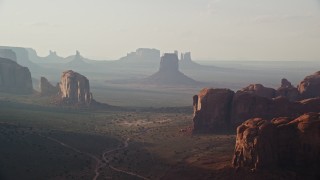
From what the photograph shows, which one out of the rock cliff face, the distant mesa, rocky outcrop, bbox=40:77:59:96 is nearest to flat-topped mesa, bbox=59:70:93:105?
rocky outcrop, bbox=40:77:59:96

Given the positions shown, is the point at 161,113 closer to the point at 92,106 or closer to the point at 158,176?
the point at 92,106

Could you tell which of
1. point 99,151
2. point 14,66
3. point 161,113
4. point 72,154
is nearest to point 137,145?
point 99,151

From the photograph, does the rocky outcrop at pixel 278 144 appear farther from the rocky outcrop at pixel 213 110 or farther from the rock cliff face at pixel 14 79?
the rock cliff face at pixel 14 79

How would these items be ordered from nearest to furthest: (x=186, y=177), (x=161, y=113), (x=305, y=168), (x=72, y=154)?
(x=305, y=168)
(x=186, y=177)
(x=72, y=154)
(x=161, y=113)

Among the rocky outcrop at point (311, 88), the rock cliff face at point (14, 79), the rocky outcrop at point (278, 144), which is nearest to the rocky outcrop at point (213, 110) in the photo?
the rocky outcrop at point (311, 88)

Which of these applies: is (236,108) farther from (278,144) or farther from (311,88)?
(278,144)
